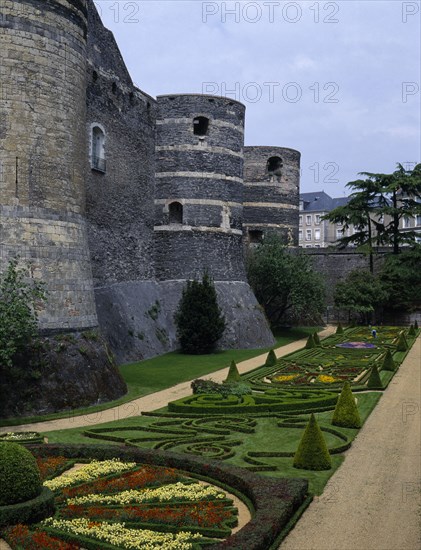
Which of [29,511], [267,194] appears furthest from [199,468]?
[267,194]

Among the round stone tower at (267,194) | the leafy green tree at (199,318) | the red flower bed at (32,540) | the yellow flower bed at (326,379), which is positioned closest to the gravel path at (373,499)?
the red flower bed at (32,540)

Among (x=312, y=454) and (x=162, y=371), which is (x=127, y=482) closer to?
(x=312, y=454)

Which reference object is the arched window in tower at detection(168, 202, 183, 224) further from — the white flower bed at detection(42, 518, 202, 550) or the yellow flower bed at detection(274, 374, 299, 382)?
the white flower bed at detection(42, 518, 202, 550)

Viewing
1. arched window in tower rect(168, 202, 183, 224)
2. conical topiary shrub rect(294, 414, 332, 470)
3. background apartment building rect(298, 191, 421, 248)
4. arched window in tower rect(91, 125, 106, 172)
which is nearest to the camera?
conical topiary shrub rect(294, 414, 332, 470)

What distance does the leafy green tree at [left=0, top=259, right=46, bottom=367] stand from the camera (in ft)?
58.0

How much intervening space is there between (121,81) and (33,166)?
517 inches

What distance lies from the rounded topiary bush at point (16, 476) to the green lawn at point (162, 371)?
7.39 meters

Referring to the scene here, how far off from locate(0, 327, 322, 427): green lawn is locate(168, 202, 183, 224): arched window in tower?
307 inches

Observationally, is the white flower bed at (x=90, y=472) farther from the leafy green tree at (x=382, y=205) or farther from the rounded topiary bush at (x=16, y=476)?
the leafy green tree at (x=382, y=205)

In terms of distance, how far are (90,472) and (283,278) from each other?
1138 inches

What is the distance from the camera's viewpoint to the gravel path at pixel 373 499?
10.2 m

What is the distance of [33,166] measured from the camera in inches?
794

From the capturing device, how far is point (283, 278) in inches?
1619

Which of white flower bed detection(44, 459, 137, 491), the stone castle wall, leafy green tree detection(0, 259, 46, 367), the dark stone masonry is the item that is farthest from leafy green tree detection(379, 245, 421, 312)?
white flower bed detection(44, 459, 137, 491)
